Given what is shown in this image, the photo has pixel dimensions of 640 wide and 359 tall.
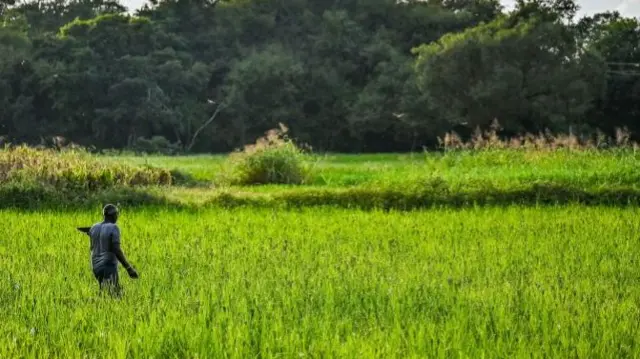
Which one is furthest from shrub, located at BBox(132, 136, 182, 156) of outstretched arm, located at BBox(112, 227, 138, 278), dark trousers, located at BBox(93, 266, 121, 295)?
outstretched arm, located at BBox(112, 227, 138, 278)

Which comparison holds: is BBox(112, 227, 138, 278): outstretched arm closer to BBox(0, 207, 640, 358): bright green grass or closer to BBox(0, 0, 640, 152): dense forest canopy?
BBox(0, 207, 640, 358): bright green grass

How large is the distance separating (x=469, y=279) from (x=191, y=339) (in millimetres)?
3162

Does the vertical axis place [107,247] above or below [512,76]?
below

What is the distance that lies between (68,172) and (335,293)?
11882 millimetres

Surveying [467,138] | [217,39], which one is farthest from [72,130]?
[467,138]

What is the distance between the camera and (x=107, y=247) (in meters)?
5.80

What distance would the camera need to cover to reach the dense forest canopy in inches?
1515

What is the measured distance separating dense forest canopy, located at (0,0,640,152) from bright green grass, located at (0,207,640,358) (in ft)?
92.5

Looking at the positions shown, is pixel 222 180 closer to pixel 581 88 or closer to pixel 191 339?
pixel 191 339

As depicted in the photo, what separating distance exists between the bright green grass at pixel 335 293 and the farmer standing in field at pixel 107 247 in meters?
0.25

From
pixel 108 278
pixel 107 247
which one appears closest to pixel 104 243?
pixel 107 247

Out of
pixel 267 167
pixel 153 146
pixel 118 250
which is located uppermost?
pixel 118 250

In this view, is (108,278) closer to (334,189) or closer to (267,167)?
(334,189)

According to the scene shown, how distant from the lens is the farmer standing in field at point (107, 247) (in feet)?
18.9
